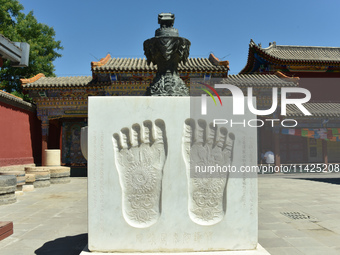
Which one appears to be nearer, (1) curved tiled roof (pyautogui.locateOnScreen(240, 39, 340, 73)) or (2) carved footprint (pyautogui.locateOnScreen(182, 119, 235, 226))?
(2) carved footprint (pyautogui.locateOnScreen(182, 119, 235, 226))

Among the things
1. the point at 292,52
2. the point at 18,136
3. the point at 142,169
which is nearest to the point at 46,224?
the point at 142,169

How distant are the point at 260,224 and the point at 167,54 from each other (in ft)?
9.98

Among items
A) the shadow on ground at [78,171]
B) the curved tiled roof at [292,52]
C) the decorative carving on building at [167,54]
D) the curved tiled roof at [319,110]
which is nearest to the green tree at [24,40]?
the shadow on ground at [78,171]

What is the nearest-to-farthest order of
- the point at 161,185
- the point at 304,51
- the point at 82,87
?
the point at 161,185 → the point at 82,87 → the point at 304,51

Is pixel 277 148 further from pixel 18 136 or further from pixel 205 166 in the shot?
pixel 205 166

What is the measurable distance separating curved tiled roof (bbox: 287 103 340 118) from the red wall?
1208 cm

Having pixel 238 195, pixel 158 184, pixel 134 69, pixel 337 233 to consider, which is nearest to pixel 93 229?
pixel 158 184

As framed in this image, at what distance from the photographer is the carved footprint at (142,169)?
272 cm

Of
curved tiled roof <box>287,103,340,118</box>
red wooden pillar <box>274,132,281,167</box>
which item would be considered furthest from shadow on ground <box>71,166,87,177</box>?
curved tiled roof <box>287,103,340,118</box>

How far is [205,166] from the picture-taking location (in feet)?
9.05

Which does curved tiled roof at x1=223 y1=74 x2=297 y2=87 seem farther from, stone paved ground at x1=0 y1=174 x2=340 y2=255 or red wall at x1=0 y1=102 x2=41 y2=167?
red wall at x1=0 y1=102 x2=41 y2=167

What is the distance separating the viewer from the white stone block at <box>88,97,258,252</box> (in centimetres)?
268

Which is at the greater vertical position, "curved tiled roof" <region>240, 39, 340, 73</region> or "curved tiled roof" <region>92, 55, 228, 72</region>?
"curved tiled roof" <region>240, 39, 340, 73</region>

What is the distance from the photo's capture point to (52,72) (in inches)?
743
